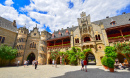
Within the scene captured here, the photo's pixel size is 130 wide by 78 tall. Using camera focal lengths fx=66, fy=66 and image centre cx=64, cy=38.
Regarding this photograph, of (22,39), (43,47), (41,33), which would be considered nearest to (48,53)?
(43,47)

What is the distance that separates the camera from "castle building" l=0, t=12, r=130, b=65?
17953mm

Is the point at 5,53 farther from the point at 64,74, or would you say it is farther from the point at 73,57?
the point at 64,74

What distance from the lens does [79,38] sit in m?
21.5

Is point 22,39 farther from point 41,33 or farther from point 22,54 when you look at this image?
point 41,33

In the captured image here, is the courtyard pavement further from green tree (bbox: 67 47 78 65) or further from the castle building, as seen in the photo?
the castle building

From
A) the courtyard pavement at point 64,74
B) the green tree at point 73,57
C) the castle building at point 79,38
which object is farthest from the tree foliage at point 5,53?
the green tree at point 73,57

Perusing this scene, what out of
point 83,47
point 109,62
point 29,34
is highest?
point 29,34

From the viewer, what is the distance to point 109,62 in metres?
9.52

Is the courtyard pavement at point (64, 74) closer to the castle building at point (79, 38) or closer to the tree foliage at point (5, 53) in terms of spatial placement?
the castle building at point (79, 38)

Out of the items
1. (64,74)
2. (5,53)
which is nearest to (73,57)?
(64,74)

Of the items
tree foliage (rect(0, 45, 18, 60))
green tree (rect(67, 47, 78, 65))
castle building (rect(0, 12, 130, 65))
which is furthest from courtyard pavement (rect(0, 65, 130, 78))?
tree foliage (rect(0, 45, 18, 60))

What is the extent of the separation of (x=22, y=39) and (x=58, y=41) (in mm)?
13835

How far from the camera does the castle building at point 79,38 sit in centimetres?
1795

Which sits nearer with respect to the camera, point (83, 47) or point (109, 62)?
point (109, 62)
